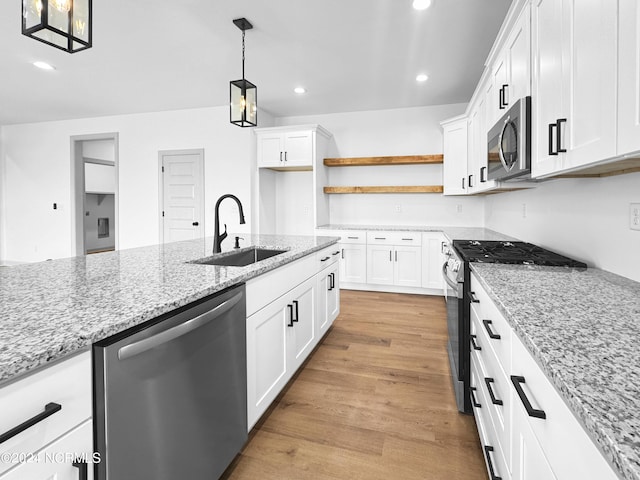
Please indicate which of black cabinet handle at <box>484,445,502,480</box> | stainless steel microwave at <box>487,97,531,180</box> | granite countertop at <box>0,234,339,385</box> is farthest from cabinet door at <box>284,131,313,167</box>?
black cabinet handle at <box>484,445,502,480</box>

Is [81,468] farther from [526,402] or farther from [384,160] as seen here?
[384,160]

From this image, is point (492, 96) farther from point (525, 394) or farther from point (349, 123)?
point (349, 123)

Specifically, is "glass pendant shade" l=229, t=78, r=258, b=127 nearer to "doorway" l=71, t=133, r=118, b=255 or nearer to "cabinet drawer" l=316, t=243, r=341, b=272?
"cabinet drawer" l=316, t=243, r=341, b=272

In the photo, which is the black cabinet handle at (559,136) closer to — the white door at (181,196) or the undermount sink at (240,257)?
the undermount sink at (240,257)

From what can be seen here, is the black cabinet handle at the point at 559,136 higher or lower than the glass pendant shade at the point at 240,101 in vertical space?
lower

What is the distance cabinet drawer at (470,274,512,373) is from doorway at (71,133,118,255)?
19.7 ft

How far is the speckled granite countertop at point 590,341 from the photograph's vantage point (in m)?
0.53

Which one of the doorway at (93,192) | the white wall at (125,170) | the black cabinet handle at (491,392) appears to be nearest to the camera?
the black cabinet handle at (491,392)

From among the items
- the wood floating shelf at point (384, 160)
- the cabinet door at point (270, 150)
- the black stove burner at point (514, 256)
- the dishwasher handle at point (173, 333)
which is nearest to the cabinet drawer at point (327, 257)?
the black stove burner at point (514, 256)

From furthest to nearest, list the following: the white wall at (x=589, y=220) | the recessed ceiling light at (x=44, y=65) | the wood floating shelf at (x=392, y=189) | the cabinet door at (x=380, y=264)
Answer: the wood floating shelf at (x=392, y=189), the cabinet door at (x=380, y=264), the recessed ceiling light at (x=44, y=65), the white wall at (x=589, y=220)

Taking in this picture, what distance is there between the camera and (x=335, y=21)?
296 cm

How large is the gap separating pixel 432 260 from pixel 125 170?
16.4 feet

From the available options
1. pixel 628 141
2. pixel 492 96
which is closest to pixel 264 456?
pixel 628 141

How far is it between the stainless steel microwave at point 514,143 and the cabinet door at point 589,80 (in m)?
0.43
